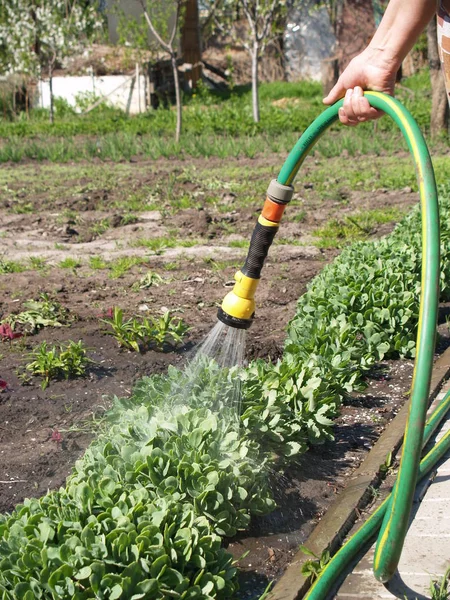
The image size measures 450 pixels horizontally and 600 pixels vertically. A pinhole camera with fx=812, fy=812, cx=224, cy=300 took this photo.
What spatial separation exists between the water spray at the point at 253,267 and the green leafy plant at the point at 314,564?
2.62 ft

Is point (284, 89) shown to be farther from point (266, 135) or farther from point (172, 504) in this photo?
point (172, 504)

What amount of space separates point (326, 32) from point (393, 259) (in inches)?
920

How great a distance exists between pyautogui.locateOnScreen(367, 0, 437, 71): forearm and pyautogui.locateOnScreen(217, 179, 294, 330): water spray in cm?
54

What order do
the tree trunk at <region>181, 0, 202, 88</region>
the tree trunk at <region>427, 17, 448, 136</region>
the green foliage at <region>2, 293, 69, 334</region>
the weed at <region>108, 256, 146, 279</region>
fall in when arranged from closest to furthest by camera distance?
1. the green foliage at <region>2, 293, 69, 334</region>
2. the weed at <region>108, 256, 146, 279</region>
3. the tree trunk at <region>427, 17, 448, 136</region>
4. the tree trunk at <region>181, 0, 202, 88</region>

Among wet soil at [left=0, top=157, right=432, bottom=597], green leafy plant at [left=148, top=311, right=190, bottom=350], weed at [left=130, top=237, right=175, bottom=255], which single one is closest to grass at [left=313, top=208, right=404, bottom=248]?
wet soil at [left=0, top=157, right=432, bottom=597]

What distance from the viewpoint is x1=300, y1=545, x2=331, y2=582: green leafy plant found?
261cm

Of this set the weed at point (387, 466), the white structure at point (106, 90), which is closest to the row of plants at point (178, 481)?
the weed at point (387, 466)

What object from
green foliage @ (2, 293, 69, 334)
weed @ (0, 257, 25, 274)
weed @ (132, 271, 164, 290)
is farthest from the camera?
weed @ (0, 257, 25, 274)

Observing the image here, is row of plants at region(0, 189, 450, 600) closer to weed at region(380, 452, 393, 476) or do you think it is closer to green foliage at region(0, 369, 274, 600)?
green foliage at region(0, 369, 274, 600)

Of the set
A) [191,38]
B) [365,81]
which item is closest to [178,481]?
[365,81]

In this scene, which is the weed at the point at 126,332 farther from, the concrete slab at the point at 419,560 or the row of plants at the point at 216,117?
the row of plants at the point at 216,117

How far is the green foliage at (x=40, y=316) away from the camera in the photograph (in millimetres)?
4867

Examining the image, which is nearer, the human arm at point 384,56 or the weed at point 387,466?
the human arm at point 384,56

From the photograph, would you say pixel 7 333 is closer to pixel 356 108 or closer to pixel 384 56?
pixel 356 108
